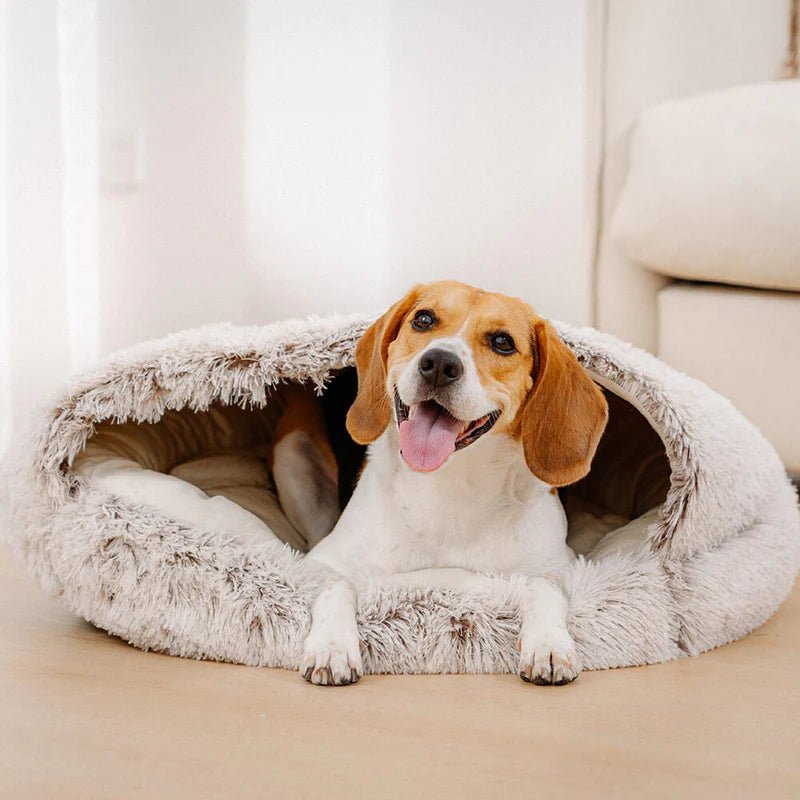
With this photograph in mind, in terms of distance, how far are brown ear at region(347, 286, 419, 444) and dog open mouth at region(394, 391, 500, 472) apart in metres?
0.08

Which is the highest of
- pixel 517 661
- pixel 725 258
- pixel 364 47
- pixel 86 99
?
pixel 364 47

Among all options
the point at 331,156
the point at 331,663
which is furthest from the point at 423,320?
the point at 331,156

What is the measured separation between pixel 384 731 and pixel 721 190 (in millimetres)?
1653

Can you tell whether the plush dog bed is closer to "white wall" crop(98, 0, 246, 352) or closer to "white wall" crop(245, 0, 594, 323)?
"white wall" crop(98, 0, 246, 352)

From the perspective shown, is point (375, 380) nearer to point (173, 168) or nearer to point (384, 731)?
point (384, 731)

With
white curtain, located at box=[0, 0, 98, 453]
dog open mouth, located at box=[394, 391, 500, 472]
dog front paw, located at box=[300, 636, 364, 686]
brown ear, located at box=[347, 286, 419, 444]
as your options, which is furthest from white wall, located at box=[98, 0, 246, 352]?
dog front paw, located at box=[300, 636, 364, 686]

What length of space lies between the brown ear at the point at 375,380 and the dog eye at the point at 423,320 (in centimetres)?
5

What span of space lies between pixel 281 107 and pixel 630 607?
110 inches

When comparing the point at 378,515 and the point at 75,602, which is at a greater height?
the point at 378,515

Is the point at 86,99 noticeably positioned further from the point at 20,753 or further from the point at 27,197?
the point at 20,753

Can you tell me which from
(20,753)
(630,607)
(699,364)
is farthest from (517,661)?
(699,364)

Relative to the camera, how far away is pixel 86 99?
127 inches

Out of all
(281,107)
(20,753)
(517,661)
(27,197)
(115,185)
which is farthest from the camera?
(281,107)

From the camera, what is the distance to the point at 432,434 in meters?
1.68
